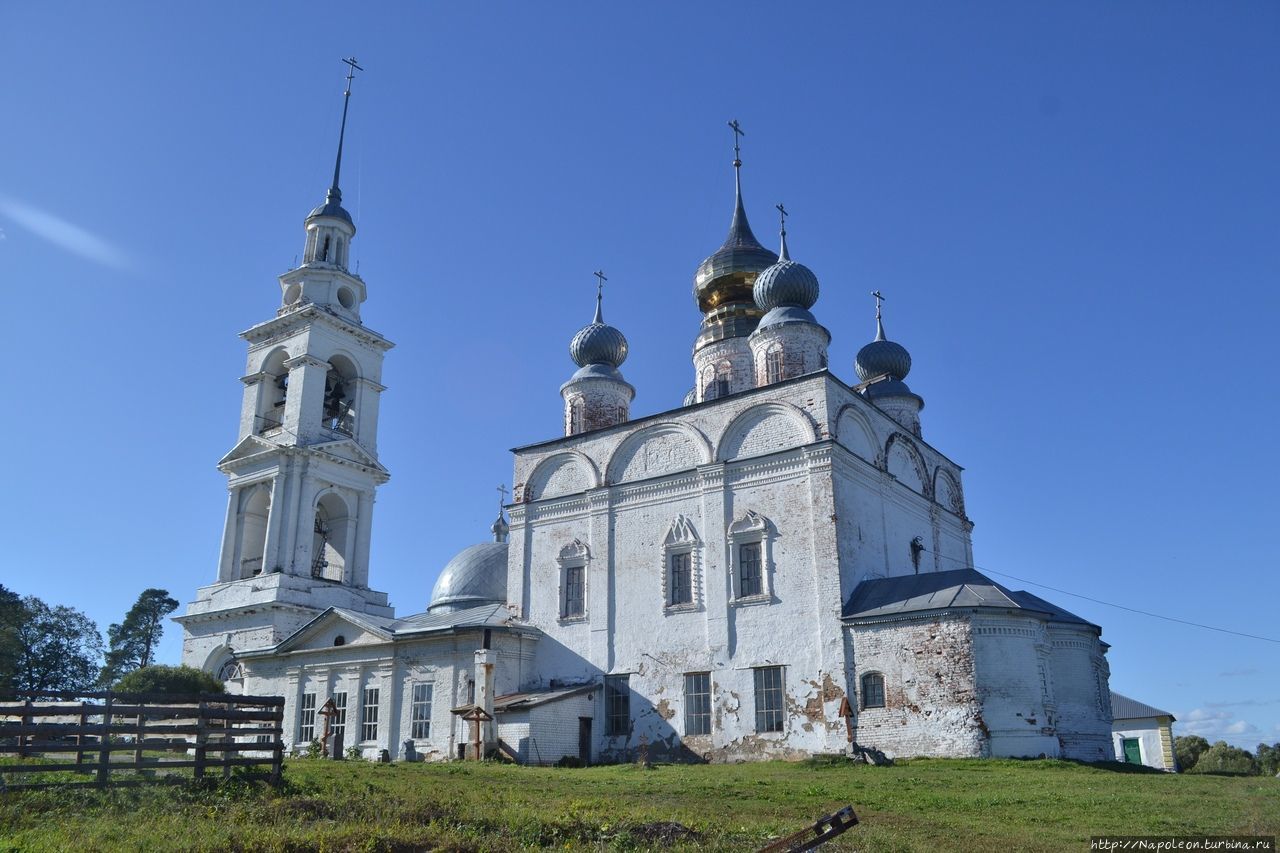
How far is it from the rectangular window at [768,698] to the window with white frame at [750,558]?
1.51m

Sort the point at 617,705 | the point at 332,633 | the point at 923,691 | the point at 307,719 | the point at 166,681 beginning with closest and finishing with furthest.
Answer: the point at 923,691 → the point at 617,705 → the point at 307,719 → the point at 332,633 → the point at 166,681

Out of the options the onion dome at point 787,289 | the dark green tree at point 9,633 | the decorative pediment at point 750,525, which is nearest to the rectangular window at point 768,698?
the decorative pediment at point 750,525

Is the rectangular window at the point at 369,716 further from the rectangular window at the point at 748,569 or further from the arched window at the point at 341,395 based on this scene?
the arched window at the point at 341,395

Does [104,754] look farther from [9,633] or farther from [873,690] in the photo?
[9,633]

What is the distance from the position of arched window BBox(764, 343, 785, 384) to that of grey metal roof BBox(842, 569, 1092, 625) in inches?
220

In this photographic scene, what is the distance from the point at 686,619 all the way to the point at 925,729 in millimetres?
5727

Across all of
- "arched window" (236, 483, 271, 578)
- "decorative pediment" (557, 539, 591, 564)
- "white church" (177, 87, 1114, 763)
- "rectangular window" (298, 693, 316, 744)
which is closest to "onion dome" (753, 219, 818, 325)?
"white church" (177, 87, 1114, 763)

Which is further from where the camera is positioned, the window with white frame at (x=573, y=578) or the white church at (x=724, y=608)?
the window with white frame at (x=573, y=578)

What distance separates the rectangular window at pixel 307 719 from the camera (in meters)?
25.3

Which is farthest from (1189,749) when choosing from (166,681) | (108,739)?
(108,739)

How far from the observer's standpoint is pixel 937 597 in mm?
19516

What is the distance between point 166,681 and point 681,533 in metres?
15.3

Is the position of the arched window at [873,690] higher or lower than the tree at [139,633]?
lower

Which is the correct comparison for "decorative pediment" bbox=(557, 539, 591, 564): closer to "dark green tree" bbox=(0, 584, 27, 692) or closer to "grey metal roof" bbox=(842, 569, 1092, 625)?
"grey metal roof" bbox=(842, 569, 1092, 625)
